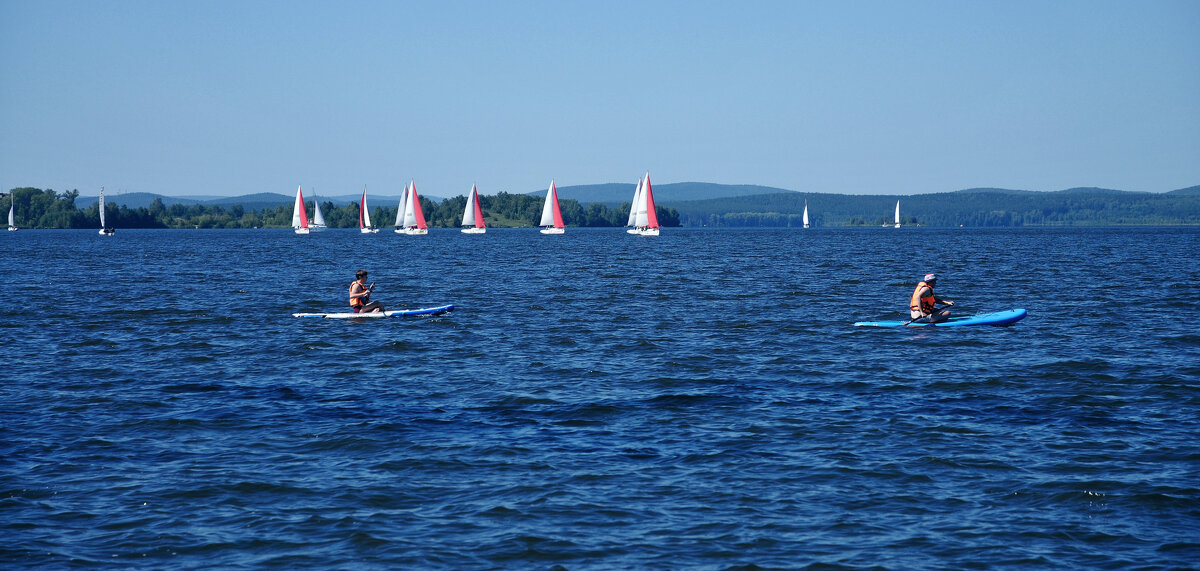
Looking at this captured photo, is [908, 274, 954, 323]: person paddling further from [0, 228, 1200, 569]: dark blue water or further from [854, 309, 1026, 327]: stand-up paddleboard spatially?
[0, 228, 1200, 569]: dark blue water

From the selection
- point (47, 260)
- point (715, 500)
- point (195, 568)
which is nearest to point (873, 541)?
point (715, 500)

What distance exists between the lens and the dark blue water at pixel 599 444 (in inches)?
556

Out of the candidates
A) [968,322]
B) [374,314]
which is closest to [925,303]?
[968,322]

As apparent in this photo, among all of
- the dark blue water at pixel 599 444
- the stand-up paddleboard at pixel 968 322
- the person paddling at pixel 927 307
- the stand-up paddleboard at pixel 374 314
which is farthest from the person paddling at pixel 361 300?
the person paddling at pixel 927 307

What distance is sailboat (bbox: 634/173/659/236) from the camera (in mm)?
161375

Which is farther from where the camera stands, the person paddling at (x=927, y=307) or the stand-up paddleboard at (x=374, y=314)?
the stand-up paddleboard at (x=374, y=314)

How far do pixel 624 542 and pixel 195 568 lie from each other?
5.20m

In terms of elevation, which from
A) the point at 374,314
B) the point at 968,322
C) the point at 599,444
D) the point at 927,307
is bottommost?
the point at 599,444

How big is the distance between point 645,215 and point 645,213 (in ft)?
1.87

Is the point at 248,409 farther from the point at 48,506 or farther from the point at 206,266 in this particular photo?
the point at 206,266

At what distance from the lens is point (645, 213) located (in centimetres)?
16912

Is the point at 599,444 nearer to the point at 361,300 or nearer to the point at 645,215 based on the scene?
the point at 361,300

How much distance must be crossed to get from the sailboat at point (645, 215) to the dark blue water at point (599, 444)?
121m

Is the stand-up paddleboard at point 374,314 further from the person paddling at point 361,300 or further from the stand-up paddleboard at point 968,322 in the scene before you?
the stand-up paddleboard at point 968,322
